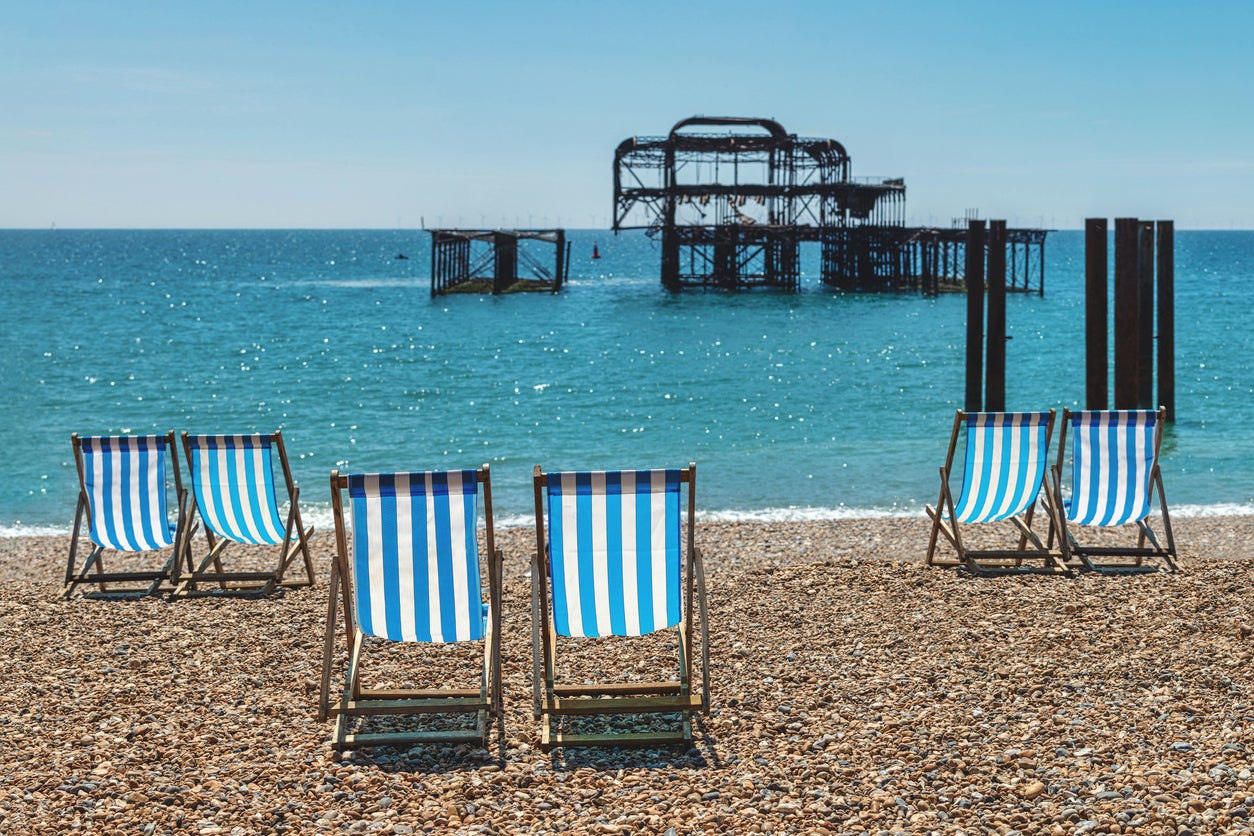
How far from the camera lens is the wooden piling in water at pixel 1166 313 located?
44.1 ft

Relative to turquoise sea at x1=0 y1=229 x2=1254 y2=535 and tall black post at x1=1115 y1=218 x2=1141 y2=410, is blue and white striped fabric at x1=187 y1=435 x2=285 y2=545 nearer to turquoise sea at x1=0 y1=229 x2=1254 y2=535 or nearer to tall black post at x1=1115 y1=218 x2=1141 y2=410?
turquoise sea at x1=0 y1=229 x2=1254 y2=535

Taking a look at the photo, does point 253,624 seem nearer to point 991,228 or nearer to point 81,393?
point 991,228

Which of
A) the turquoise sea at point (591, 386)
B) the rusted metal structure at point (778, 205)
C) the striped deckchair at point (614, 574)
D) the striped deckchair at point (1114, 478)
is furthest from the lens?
the rusted metal structure at point (778, 205)

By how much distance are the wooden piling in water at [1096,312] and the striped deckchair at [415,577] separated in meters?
A: 9.08

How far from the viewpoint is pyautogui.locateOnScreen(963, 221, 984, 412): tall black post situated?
48.5 feet

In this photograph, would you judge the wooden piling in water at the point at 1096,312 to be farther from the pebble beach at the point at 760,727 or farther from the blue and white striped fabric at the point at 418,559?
the blue and white striped fabric at the point at 418,559

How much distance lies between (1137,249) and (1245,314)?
1219 inches

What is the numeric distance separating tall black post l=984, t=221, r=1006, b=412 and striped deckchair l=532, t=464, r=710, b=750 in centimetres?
1070

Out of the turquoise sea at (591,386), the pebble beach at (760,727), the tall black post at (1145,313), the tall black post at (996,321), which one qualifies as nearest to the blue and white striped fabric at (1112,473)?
the pebble beach at (760,727)

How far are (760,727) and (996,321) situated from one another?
429 inches

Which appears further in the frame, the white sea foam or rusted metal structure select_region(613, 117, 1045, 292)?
rusted metal structure select_region(613, 117, 1045, 292)

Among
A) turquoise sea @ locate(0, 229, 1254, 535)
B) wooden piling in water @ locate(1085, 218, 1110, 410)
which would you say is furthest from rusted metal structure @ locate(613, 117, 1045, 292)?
wooden piling in water @ locate(1085, 218, 1110, 410)

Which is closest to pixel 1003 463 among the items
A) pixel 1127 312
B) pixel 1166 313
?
pixel 1127 312

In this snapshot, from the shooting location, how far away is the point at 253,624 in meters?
5.76
